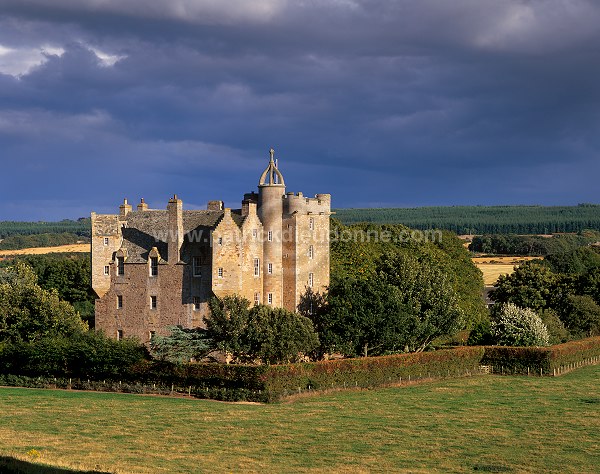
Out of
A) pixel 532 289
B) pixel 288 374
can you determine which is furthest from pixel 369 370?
pixel 532 289

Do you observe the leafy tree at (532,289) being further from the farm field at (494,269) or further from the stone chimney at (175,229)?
the farm field at (494,269)

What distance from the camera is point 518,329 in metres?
84.4

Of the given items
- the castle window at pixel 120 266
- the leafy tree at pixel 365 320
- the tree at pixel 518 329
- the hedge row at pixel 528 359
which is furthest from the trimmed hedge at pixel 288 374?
the castle window at pixel 120 266

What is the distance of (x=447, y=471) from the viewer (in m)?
42.8

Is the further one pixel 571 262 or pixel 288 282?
pixel 571 262

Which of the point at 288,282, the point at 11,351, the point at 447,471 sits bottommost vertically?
the point at 447,471

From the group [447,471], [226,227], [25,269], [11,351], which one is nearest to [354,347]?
[226,227]

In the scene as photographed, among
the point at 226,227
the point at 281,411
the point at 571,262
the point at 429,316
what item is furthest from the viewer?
the point at 571,262

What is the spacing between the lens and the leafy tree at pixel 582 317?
95.6 meters

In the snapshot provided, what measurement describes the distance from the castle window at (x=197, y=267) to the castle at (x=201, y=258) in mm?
77

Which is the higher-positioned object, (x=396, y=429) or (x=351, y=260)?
(x=351, y=260)

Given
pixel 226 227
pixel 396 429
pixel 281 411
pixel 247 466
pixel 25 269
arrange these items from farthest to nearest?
pixel 25 269 < pixel 226 227 < pixel 281 411 < pixel 396 429 < pixel 247 466

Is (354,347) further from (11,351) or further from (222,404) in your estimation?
(11,351)

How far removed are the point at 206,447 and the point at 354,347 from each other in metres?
28.3
